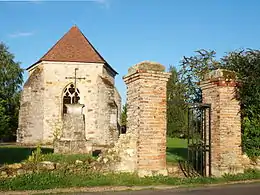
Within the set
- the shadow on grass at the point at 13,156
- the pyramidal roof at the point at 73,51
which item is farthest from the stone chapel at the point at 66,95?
the shadow on grass at the point at 13,156

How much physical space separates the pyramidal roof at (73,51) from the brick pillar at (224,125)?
20141mm

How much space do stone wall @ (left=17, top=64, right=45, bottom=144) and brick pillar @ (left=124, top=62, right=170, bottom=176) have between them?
1988 cm

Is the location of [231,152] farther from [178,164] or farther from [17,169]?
[17,169]

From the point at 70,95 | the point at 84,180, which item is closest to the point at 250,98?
the point at 84,180

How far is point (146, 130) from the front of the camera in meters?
9.27

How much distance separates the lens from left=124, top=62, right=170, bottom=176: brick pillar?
923 centimetres

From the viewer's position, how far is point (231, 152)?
9961 mm

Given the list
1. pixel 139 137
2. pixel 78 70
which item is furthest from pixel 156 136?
pixel 78 70

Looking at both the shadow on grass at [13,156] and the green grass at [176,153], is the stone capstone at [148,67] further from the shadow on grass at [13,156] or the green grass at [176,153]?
the shadow on grass at [13,156]

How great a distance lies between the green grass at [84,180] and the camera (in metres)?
8.17

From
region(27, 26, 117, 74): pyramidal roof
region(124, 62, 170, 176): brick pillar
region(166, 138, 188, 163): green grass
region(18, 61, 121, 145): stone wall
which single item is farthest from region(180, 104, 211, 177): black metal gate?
region(27, 26, 117, 74): pyramidal roof

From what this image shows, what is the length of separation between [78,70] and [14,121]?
624 inches

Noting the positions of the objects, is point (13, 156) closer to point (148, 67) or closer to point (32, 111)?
point (148, 67)

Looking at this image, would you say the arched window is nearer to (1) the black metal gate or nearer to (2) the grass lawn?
(2) the grass lawn
